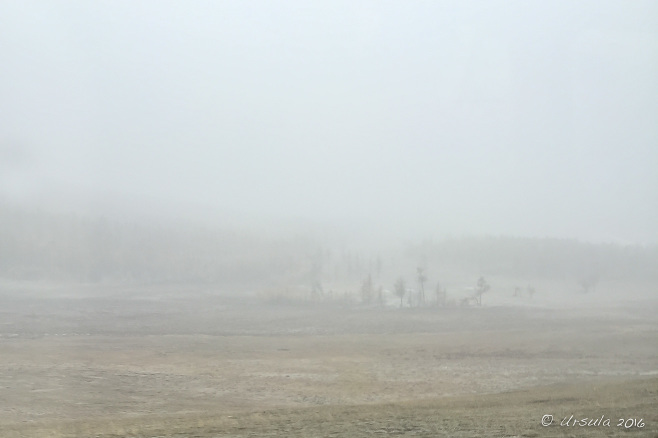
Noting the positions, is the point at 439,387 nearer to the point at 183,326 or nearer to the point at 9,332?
the point at 183,326

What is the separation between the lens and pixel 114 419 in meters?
8.59

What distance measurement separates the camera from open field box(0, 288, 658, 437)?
8156 mm

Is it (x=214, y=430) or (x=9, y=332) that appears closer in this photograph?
(x=214, y=430)

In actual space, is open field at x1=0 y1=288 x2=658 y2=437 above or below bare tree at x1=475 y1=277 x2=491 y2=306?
below

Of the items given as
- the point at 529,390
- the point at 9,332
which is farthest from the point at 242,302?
the point at 529,390

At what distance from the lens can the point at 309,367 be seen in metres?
12.0

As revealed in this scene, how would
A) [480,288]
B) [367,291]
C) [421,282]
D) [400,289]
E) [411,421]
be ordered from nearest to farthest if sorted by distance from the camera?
1. [411,421]
2. [400,289]
3. [367,291]
4. [480,288]
5. [421,282]

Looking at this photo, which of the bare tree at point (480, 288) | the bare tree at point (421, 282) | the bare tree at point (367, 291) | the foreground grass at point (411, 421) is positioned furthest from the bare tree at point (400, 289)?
the foreground grass at point (411, 421)

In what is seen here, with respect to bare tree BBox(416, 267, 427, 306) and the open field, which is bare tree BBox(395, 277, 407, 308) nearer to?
bare tree BBox(416, 267, 427, 306)

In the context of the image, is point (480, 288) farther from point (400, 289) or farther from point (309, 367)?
point (309, 367)

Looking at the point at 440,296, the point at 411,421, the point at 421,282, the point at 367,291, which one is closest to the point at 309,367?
the point at 411,421

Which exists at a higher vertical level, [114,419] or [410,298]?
[410,298]

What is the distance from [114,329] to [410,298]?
774 cm

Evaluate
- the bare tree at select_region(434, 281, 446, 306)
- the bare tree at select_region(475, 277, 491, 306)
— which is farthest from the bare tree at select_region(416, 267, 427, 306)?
the bare tree at select_region(475, 277, 491, 306)
